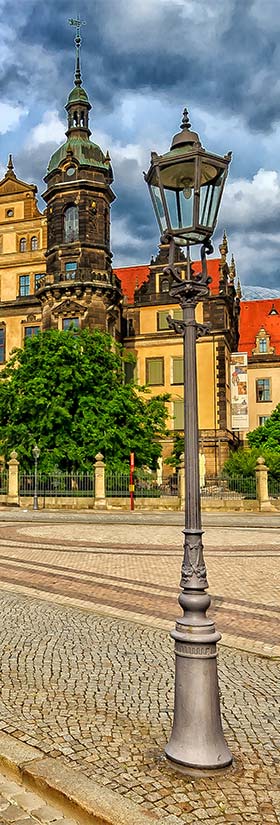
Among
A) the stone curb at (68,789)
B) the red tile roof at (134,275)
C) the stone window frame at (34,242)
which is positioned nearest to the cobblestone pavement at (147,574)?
the stone curb at (68,789)

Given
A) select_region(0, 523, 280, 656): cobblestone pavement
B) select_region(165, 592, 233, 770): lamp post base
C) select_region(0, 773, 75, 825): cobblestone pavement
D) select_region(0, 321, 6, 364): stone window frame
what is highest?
select_region(0, 321, 6, 364): stone window frame

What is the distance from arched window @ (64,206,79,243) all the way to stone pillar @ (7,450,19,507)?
687 inches

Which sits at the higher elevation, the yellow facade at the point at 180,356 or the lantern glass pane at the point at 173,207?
the yellow facade at the point at 180,356

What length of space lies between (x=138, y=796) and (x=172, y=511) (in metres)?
28.4

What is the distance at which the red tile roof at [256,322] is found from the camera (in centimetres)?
6303

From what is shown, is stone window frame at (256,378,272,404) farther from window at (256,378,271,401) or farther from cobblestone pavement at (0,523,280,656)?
cobblestone pavement at (0,523,280,656)

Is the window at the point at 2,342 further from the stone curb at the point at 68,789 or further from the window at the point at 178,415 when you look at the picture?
the stone curb at the point at 68,789

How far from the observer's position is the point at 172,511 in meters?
31.9

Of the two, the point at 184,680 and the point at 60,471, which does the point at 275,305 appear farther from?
the point at 184,680

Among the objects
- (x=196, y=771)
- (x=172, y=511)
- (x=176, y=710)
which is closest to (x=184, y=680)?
(x=176, y=710)

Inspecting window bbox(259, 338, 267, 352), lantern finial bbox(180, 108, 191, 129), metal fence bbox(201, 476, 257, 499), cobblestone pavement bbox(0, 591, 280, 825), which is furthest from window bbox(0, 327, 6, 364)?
lantern finial bbox(180, 108, 191, 129)

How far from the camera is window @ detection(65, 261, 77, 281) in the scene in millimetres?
44000

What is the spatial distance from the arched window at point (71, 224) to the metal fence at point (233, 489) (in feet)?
65.5

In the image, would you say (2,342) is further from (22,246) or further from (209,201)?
(209,201)
